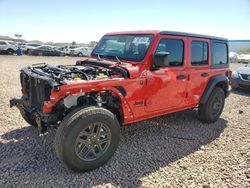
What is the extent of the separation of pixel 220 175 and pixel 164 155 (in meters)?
0.90

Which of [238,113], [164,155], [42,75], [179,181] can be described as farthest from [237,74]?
[42,75]

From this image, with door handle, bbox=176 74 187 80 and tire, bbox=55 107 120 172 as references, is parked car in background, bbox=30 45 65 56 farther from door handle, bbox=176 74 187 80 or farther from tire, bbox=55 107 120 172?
tire, bbox=55 107 120 172

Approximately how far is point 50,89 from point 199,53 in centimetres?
315

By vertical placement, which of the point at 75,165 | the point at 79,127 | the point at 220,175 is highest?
the point at 79,127

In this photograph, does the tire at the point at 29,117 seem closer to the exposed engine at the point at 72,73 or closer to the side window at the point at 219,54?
the exposed engine at the point at 72,73

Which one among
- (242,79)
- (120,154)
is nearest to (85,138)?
(120,154)

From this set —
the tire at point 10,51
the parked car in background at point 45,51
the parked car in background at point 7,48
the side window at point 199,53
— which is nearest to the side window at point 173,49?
the side window at point 199,53

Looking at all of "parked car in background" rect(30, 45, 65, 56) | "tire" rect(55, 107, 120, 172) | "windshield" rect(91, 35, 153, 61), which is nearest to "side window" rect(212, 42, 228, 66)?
"windshield" rect(91, 35, 153, 61)

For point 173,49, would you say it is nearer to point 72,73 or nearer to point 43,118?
point 72,73

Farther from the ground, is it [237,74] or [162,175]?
[237,74]

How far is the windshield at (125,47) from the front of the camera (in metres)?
4.39

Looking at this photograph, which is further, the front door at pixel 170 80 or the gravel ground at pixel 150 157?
the front door at pixel 170 80

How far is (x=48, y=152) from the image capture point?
160 inches

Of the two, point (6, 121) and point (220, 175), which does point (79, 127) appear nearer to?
point (220, 175)
